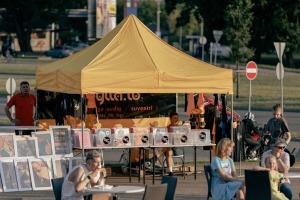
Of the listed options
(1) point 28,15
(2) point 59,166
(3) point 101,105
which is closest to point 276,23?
(1) point 28,15

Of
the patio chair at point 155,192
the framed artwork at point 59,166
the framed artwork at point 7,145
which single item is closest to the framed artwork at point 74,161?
the framed artwork at point 59,166

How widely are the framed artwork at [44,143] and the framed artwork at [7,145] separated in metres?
0.55

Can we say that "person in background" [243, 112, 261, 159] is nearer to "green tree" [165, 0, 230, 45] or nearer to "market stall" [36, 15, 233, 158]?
"market stall" [36, 15, 233, 158]

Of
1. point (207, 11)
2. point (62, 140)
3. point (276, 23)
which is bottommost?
point (62, 140)

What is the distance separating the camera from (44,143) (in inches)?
787

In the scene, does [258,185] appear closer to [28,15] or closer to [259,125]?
[259,125]

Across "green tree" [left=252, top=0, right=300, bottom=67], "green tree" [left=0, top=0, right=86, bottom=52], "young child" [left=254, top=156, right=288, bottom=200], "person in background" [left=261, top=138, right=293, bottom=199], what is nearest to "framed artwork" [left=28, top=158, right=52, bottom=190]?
"person in background" [left=261, top=138, right=293, bottom=199]

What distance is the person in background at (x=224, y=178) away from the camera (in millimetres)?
16109

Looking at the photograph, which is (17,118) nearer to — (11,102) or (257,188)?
(11,102)

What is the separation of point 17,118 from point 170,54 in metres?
3.75

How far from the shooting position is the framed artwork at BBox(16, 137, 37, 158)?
19.6m

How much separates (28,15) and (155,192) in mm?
103195

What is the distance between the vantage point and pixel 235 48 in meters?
58.0

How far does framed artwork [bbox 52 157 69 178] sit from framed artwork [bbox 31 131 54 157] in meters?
0.17
